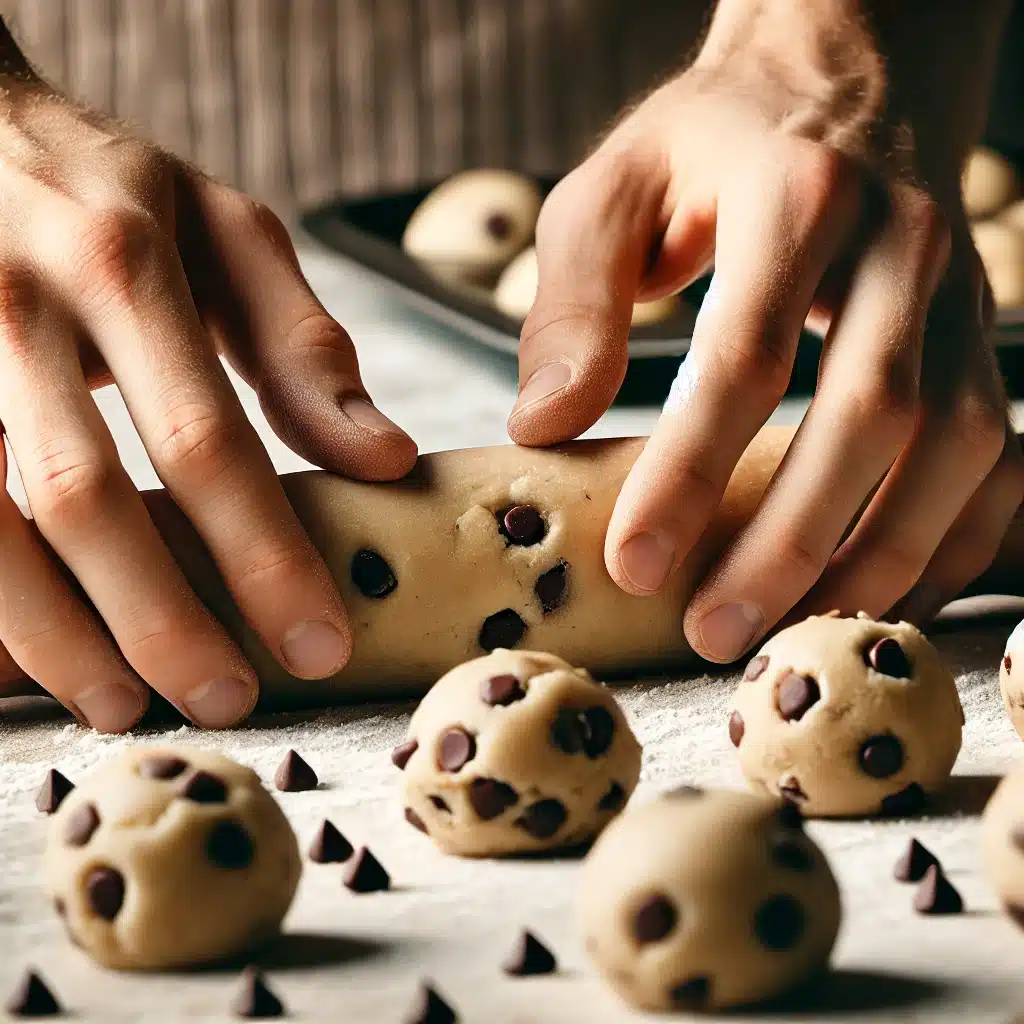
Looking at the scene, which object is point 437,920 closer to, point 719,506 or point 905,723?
point 905,723

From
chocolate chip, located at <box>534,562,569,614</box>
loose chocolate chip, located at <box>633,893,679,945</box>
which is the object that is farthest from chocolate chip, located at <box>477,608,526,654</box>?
loose chocolate chip, located at <box>633,893,679,945</box>

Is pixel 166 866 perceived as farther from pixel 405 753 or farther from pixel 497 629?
pixel 497 629

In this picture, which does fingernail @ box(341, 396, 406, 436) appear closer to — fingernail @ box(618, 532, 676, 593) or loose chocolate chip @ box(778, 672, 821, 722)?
fingernail @ box(618, 532, 676, 593)

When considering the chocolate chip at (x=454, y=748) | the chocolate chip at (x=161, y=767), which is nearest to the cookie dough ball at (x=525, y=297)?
the chocolate chip at (x=454, y=748)

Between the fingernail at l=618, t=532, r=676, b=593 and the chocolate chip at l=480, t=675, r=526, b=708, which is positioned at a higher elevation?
the chocolate chip at l=480, t=675, r=526, b=708

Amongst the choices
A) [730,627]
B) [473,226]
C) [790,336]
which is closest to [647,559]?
[730,627]

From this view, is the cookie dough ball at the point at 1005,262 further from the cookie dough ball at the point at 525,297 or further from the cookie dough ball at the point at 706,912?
the cookie dough ball at the point at 706,912
